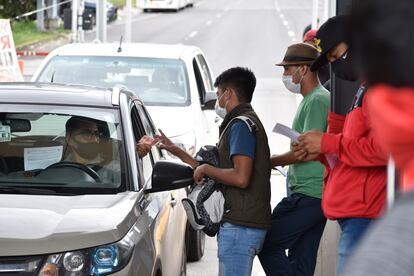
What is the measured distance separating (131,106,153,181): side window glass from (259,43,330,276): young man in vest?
0.82 m

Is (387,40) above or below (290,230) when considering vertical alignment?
above

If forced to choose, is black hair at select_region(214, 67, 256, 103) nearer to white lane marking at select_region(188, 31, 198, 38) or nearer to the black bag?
the black bag

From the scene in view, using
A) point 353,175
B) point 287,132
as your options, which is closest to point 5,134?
point 287,132

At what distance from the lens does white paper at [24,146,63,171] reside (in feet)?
19.3

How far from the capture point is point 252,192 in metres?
5.89

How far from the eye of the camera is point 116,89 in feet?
21.0

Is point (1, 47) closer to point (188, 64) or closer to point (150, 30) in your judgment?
point (188, 64)

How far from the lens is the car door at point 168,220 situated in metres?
5.83

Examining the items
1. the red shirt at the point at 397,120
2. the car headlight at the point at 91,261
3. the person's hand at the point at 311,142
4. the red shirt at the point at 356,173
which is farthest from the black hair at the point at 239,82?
the red shirt at the point at 397,120

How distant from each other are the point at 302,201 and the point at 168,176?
42.8 inches

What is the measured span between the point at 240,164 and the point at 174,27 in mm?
44983

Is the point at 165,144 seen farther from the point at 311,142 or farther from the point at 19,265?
the point at 19,265

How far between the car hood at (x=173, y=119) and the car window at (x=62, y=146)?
12.8ft

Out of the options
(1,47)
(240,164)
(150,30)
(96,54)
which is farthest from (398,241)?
(150,30)
